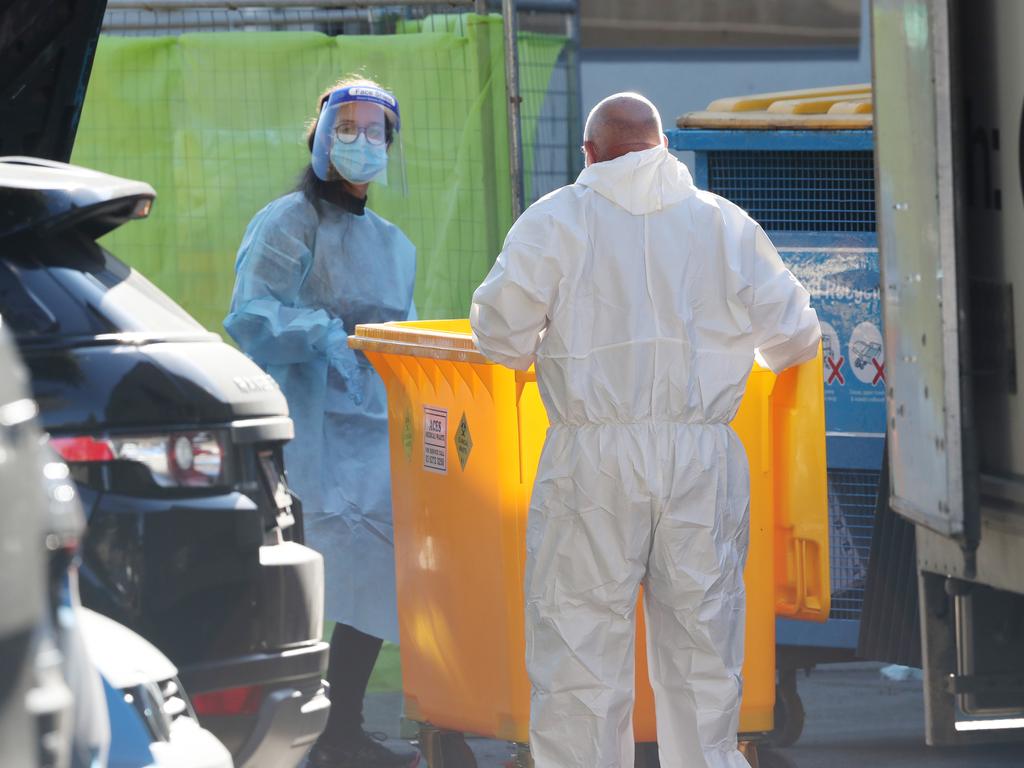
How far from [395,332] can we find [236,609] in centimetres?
184

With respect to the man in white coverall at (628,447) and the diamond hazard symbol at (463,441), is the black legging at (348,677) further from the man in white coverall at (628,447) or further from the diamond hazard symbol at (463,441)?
the man in white coverall at (628,447)

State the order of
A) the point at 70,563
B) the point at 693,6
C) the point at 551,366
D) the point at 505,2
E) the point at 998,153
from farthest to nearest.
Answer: the point at 693,6, the point at 505,2, the point at 551,366, the point at 998,153, the point at 70,563

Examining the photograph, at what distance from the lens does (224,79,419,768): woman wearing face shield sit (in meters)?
6.37

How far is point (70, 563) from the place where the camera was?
2.38 m

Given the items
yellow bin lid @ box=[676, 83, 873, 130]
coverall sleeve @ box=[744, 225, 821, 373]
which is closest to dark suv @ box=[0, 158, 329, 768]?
coverall sleeve @ box=[744, 225, 821, 373]

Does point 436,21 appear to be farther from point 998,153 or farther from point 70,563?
point 70,563

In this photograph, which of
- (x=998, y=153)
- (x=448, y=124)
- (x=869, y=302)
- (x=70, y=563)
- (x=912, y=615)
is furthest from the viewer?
(x=448, y=124)

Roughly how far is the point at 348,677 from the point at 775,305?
7.70 feet

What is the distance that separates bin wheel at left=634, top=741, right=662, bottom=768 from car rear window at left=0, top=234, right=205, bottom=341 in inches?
86.4

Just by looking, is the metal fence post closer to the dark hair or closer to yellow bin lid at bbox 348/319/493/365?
the dark hair

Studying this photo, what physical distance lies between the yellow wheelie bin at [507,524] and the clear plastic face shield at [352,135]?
134 cm

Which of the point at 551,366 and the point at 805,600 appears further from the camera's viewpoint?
the point at 805,600

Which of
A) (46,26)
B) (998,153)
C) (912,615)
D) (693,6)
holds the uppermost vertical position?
(693,6)

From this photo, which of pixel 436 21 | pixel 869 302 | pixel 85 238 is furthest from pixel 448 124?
pixel 85 238
